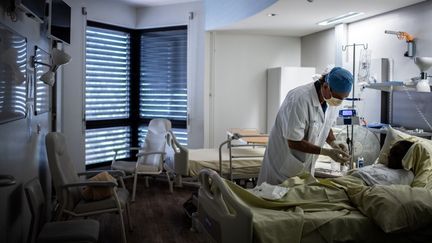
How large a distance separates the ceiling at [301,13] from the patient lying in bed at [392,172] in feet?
4.77

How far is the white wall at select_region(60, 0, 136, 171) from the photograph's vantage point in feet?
15.7

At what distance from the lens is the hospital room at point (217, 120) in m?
1.93

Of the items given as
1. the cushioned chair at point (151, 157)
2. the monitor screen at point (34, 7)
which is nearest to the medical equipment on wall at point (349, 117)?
the cushioned chair at point (151, 157)

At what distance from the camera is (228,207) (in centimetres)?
186

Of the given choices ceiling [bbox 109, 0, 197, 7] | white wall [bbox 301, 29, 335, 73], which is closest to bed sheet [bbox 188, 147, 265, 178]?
white wall [bbox 301, 29, 335, 73]

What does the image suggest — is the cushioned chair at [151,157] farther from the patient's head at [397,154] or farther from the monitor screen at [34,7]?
the patient's head at [397,154]

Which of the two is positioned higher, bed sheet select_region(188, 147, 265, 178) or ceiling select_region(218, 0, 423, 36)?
ceiling select_region(218, 0, 423, 36)

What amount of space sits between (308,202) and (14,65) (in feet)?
6.28

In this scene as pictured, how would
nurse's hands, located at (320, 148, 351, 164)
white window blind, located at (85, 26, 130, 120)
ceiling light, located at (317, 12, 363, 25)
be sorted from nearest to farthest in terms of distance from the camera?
1. nurse's hands, located at (320, 148, 351, 164)
2. ceiling light, located at (317, 12, 363, 25)
3. white window blind, located at (85, 26, 130, 120)

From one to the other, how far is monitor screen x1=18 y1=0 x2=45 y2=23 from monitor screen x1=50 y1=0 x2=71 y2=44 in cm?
32

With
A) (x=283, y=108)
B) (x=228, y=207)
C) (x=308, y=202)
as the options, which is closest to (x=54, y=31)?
(x=283, y=108)

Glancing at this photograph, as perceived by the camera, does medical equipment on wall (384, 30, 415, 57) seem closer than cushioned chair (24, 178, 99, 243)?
No

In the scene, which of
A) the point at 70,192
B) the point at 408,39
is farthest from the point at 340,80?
the point at 70,192

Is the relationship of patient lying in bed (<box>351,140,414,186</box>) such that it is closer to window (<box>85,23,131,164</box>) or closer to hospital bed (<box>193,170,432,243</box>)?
hospital bed (<box>193,170,432,243</box>)
